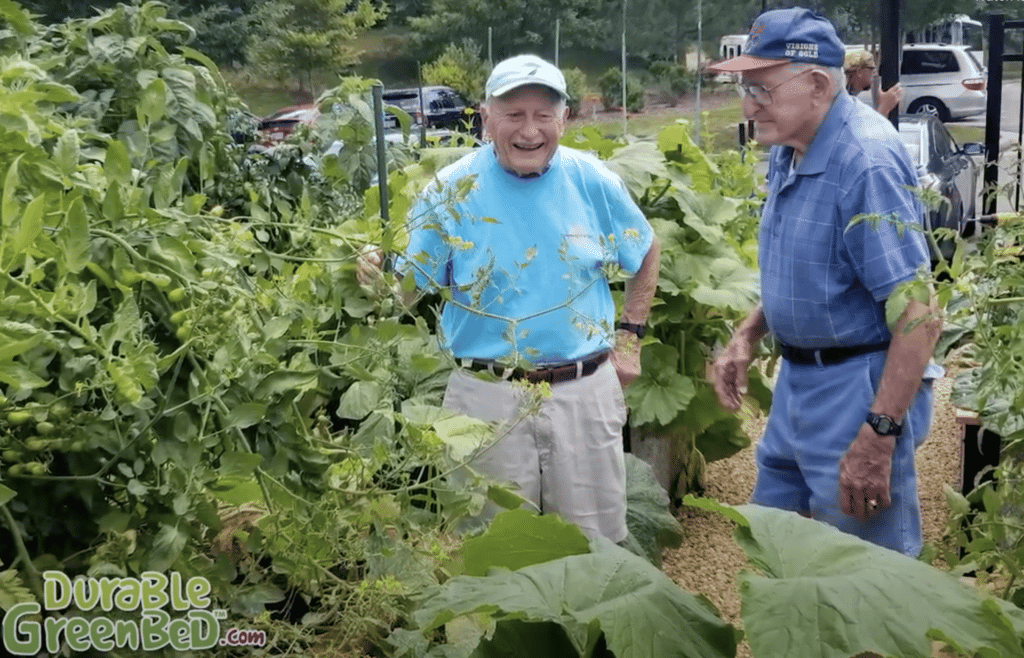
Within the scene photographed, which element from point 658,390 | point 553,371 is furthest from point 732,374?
point 658,390

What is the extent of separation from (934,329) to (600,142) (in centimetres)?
219

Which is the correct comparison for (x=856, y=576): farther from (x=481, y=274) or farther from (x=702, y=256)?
(x=702, y=256)

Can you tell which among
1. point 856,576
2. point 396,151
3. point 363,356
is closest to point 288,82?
point 396,151

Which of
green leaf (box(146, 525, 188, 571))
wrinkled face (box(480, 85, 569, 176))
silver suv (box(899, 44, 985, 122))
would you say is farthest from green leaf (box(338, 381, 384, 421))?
silver suv (box(899, 44, 985, 122))

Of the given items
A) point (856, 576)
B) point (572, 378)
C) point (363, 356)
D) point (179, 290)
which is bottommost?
point (572, 378)

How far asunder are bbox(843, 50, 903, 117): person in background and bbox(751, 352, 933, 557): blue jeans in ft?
9.48

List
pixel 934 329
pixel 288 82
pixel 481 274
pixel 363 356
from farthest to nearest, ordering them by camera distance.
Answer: pixel 288 82 < pixel 934 329 < pixel 481 274 < pixel 363 356

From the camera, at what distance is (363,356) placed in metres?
1.71

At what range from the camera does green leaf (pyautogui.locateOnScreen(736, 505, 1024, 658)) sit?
1.13 metres

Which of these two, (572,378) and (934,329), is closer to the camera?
(934,329)

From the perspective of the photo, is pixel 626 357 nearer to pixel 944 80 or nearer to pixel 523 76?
pixel 523 76

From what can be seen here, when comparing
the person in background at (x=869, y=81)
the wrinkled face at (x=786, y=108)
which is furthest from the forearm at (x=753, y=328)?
the person in background at (x=869, y=81)

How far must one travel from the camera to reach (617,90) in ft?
14.4

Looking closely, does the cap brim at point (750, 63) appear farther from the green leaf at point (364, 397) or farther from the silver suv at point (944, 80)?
the silver suv at point (944, 80)
